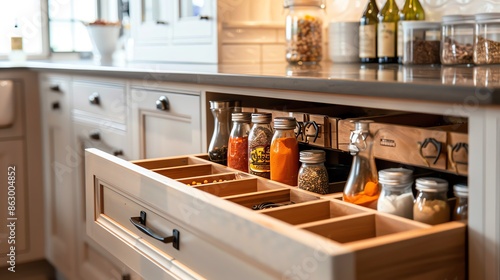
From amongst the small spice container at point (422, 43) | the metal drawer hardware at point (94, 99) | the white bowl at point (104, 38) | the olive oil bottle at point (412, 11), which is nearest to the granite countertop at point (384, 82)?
the small spice container at point (422, 43)

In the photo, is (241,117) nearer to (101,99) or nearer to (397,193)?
(397,193)

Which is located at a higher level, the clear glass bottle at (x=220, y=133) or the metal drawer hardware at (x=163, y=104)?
the metal drawer hardware at (x=163, y=104)

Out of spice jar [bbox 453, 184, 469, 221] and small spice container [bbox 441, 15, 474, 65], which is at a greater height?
small spice container [bbox 441, 15, 474, 65]

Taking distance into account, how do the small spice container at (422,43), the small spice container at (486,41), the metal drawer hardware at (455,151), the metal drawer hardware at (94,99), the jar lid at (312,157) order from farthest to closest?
1. the metal drawer hardware at (94,99)
2. the small spice container at (422,43)
3. the small spice container at (486,41)
4. the jar lid at (312,157)
5. the metal drawer hardware at (455,151)

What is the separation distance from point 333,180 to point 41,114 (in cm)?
168

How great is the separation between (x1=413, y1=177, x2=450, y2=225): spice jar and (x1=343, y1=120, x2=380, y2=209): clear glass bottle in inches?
4.3

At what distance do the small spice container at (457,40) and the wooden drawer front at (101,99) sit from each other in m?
0.97

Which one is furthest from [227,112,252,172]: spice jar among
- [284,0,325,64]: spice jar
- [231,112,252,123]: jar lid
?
[284,0,325,64]: spice jar

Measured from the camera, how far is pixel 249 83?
4.42ft

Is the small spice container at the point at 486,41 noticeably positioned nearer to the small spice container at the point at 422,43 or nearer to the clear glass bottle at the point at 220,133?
the small spice container at the point at 422,43

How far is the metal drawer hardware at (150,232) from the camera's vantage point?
109cm

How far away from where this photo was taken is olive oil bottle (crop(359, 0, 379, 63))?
1890mm

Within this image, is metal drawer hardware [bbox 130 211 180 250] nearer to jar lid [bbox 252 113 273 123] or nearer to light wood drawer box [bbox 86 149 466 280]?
light wood drawer box [bbox 86 149 466 280]

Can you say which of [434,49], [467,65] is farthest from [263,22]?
[467,65]
